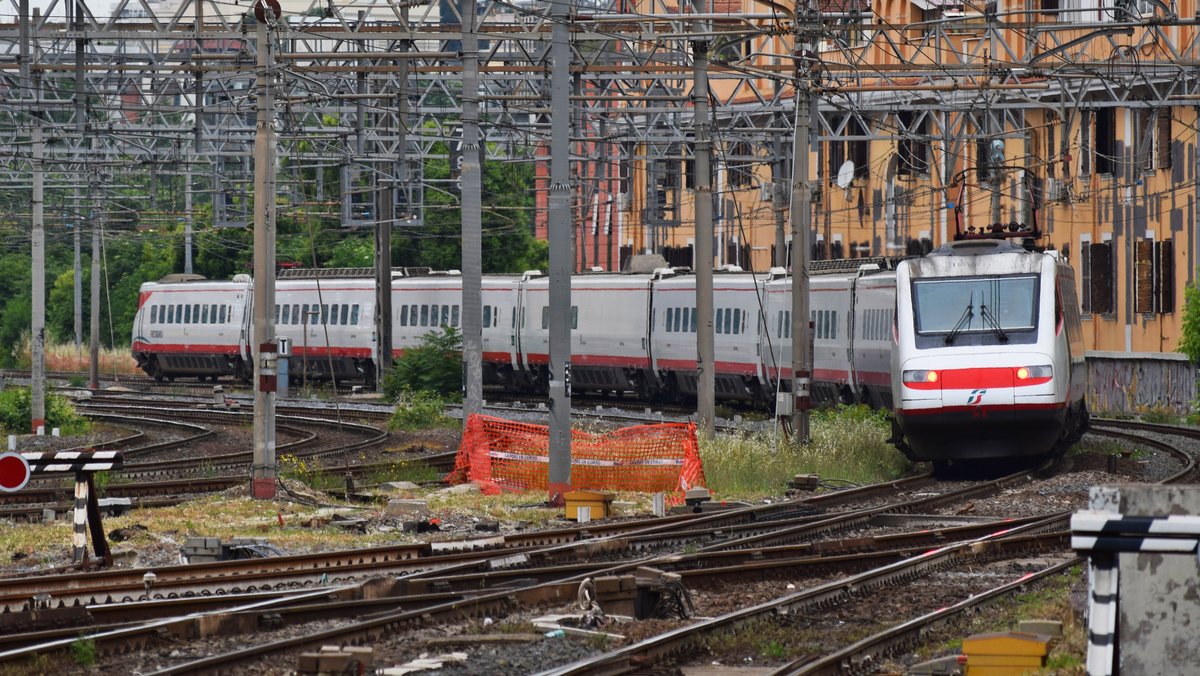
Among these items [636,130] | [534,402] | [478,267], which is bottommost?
[534,402]

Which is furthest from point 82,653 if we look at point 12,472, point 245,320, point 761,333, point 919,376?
point 245,320

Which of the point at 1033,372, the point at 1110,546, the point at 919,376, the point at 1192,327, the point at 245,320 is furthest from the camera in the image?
the point at 245,320

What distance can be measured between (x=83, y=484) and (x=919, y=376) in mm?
10685

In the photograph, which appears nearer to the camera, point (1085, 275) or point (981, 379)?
point (981, 379)

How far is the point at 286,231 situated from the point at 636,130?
31397 mm

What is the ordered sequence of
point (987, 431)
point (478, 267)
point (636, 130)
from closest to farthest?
point (987, 431), point (478, 267), point (636, 130)

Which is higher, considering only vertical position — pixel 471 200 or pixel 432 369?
pixel 471 200

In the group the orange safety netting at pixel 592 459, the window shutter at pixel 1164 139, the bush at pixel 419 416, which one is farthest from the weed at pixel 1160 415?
the orange safety netting at pixel 592 459

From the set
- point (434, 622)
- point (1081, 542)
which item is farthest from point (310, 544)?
point (1081, 542)

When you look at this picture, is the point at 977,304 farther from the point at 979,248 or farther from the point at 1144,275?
the point at 1144,275

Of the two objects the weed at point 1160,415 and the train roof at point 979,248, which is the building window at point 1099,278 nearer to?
the weed at point 1160,415

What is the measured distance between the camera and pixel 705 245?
26469mm

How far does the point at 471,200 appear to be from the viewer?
23516 mm

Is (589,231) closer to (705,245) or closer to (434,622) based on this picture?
(705,245)
